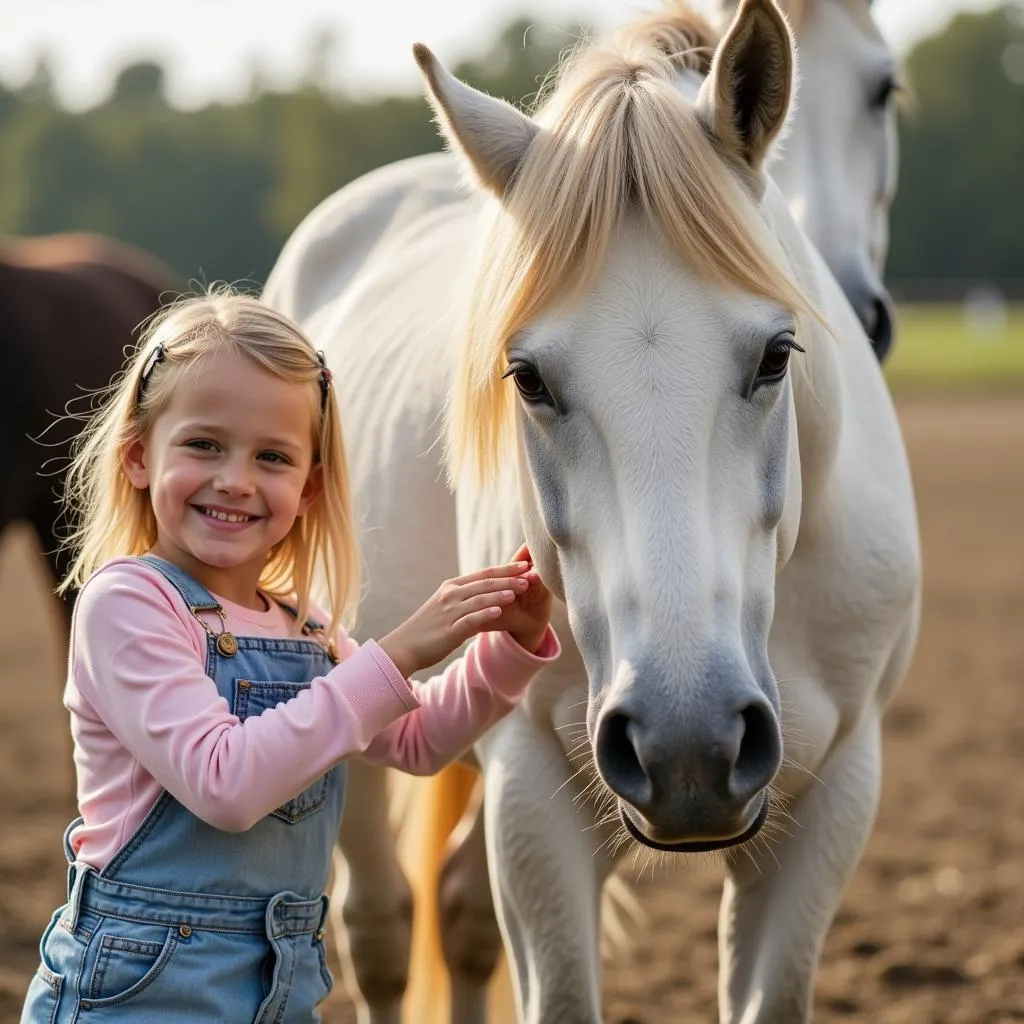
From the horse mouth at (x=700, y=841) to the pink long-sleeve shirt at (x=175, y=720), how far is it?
338 millimetres

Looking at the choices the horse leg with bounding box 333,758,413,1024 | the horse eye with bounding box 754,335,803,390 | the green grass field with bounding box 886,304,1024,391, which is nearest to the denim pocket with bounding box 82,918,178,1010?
the horse eye with bounding box 754,335,803,390

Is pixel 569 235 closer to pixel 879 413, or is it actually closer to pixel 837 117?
pixel 879 413

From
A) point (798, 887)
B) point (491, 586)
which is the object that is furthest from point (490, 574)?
point (798, 887)

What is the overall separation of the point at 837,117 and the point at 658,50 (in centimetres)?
124

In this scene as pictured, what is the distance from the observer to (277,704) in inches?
85.7

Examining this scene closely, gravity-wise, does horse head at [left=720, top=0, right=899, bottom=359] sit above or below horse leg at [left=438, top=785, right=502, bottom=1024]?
above

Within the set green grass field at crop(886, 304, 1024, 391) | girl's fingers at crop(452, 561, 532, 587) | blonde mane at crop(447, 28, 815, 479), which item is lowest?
girl's fingers at crop(452, 561, 532, 587)

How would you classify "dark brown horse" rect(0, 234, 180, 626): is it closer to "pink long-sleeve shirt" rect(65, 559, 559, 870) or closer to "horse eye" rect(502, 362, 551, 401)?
"pink long-sleeve shirt" rect(65, 559, 559, 870)

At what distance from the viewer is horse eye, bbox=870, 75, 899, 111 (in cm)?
384

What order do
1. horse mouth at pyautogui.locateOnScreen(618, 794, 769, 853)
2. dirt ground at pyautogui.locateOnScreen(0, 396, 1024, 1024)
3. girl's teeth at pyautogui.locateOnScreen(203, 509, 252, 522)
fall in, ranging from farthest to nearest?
1. dirt ground at pyautogui.locateOnScreen(0, 396, 1024, 1024)
2. girl's teeth at pyautogui.locateOnScreen(203, 509, 252, 522)
3. horse mouth at pyautogui.locateOnScreen(618, 794, 769, 853)

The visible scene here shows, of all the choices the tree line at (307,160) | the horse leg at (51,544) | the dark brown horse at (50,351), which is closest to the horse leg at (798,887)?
the dark brown horse at (50,351)

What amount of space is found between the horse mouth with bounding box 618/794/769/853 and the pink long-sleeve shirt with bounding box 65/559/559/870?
0.34 m

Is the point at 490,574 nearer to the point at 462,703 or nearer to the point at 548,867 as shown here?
the point at 462,703

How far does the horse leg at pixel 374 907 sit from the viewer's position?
145 inches
